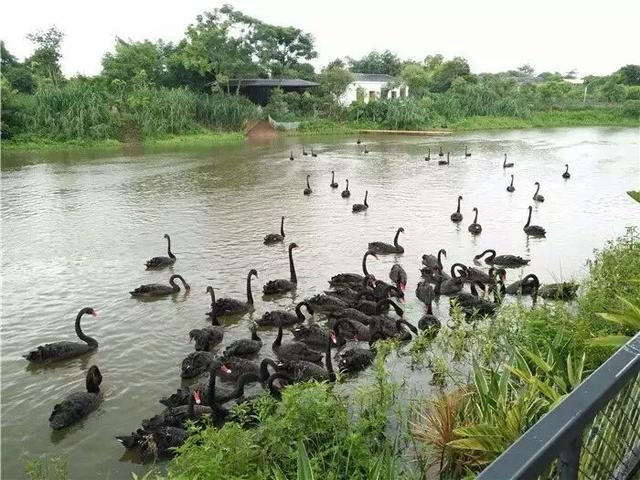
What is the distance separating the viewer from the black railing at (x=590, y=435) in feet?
3.90

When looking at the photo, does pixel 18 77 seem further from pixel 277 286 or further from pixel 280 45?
pixel 277 286

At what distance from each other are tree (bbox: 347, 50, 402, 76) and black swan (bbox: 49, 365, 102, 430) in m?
Result: 65.7

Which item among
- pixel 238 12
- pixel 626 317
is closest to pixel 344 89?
pixel 238 12

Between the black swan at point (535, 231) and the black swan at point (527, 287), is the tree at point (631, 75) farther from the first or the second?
the black swan at point (527, 287)

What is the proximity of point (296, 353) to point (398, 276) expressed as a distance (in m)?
3.34

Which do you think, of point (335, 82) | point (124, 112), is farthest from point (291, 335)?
point (335, 82)

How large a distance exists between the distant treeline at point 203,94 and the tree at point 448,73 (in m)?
1.65

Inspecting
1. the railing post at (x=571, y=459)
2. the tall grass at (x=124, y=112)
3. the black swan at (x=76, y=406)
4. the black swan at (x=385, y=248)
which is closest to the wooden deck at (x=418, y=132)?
the tall grass at (x=124, y=112)

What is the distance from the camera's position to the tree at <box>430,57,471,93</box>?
55.5m

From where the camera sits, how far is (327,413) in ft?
14.4

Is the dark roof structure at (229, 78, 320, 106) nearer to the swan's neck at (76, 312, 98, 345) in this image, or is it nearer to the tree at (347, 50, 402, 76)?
the tree at (347, 50, 402, 76)

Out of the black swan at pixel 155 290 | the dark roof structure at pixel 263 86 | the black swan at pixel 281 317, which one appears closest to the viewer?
the black swan at pixel 281 317

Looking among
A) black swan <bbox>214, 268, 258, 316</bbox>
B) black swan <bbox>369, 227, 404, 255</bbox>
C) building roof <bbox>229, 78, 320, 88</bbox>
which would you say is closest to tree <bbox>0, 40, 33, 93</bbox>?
building roof <bbox>229, 78, 320, 88</bbox>

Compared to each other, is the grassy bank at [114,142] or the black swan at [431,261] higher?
the grassy bank at [114,142]
